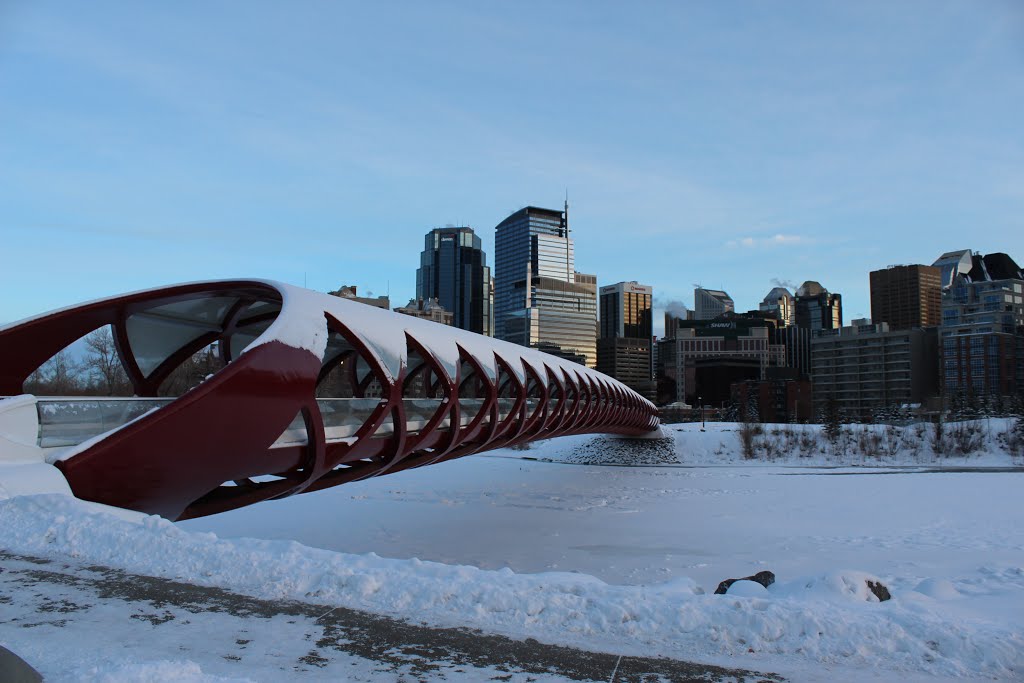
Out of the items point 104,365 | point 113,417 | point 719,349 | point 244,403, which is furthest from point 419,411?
point 719,349

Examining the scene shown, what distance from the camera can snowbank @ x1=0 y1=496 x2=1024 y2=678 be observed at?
4871 millimetres

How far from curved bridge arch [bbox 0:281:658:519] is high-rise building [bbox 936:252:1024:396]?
11364cm

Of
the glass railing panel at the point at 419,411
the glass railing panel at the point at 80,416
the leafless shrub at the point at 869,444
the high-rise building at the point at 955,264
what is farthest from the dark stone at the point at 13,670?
the high-rise building at the point at 955,264

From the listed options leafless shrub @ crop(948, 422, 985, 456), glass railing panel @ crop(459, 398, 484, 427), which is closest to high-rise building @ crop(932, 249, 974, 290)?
leafless shrub @ crop(948, 422, 985, 456)

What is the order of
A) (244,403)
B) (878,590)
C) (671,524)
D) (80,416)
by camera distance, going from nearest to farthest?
(878,590)
(80,416)
(244,403)
(671,524)

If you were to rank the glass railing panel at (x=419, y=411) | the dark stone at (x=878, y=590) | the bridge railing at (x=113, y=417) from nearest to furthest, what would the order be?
the dark stone at (x=878, y=590) → the bridge railing at (x=113, y=417) → the glass railing panel at (x=419, y=411)

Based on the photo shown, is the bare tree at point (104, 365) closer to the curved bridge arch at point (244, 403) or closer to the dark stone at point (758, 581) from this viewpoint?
the curved bridge arch at point (244, 403)

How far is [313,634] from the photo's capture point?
495cm

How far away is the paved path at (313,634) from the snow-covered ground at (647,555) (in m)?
0.19

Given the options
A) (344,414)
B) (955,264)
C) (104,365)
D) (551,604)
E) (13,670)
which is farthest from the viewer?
(955,264)

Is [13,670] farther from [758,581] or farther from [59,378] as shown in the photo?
[59,378]

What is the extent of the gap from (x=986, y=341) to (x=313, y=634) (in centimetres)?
13976

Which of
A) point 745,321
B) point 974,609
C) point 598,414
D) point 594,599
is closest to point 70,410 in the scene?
point 594,599

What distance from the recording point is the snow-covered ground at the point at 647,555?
4.95 metres
